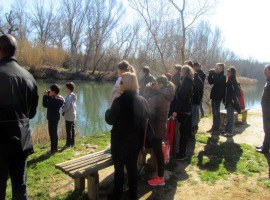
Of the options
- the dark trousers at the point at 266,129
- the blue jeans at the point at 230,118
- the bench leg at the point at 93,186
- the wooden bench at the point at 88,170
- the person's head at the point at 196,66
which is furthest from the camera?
the blue jeans at the point at 230,118

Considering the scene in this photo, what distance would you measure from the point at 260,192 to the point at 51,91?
13.7ft

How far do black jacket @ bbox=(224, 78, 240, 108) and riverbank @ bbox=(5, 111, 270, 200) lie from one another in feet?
3.71

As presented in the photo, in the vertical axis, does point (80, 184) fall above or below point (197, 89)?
below

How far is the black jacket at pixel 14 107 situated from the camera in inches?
101

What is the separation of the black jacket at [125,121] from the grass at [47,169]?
3.92 ft

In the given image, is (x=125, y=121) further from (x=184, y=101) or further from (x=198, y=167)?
(x=198, y=167)

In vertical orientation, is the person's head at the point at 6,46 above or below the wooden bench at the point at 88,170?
above

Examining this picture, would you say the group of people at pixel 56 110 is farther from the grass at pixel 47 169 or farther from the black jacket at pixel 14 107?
the black jacket at pixel 14 107

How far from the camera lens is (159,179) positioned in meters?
4.23

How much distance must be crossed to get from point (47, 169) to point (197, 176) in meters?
2.65

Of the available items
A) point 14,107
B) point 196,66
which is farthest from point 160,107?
point 196,66

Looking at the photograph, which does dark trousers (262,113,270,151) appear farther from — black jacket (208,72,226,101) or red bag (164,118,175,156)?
red bag (164,118,175,156)

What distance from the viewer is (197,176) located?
4715 millimetres

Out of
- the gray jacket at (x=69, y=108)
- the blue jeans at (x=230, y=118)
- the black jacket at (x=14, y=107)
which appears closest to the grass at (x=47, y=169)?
the gray jacket at (x=69, y=108)
